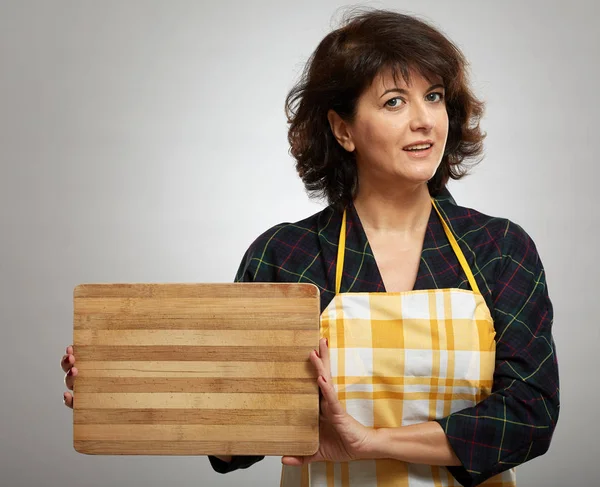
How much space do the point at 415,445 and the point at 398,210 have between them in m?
0.45

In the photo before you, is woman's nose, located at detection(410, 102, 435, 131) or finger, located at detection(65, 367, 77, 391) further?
woman's nose, located at detection(410, 102, 435, 131)

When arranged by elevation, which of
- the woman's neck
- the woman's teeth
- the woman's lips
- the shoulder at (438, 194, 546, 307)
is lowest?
the shoulder at (438, 194, 546, 307)

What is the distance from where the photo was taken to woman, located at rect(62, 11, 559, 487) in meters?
1.52

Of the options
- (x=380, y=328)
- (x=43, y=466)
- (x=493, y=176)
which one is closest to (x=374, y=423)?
(x=380, y=328)

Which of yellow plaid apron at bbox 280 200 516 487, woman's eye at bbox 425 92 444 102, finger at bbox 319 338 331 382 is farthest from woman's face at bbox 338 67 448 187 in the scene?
finger at bbox 319 338 331 382

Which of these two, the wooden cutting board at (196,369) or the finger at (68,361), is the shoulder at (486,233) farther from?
the finger at (68,361)

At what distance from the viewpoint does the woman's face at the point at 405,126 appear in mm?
1583

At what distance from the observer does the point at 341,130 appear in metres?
1.73

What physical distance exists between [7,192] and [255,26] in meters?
1.02

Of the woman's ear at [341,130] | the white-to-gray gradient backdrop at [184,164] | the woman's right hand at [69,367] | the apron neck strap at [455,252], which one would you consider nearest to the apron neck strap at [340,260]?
the apron neck strap at [455,252]

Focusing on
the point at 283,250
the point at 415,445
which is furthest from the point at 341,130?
the point at 415,445

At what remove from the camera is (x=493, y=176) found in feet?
10.1

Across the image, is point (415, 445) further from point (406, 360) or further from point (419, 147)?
point (419, 147)

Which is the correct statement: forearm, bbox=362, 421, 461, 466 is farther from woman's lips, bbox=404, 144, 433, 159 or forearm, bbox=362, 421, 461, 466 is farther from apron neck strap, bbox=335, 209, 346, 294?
woman's lips, bbox=404, 144, 433, 159
